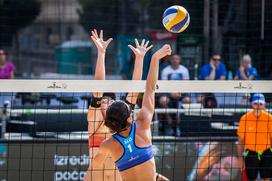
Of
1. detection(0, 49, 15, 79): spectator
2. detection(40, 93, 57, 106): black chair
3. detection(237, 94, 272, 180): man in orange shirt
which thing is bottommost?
detection(237, 94, 272, 180): man in orange shirt

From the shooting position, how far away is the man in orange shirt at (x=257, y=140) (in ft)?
30.9

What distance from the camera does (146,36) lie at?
14.8 meters

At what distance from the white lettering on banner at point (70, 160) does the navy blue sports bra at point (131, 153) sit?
415 centimetres

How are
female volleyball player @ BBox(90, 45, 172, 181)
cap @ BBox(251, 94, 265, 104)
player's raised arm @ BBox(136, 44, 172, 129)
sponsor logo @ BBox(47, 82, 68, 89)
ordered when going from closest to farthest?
1. female volleyball player @ BBox(90, 45, 172, 181)
2. player's raised arm @ BBox(136, 44, 172, 129)
3. sponsor logo @ BBox(47, 82, 68, 89)
4. cap @ BBox(251, 94, 265, 104)

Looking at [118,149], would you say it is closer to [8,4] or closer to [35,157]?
[35,157]

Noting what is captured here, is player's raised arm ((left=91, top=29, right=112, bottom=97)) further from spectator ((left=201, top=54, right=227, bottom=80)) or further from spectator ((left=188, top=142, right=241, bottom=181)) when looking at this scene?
spectator ((left=201, top=54, right=227, bottom=80))

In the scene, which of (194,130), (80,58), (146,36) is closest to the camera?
(194,130)

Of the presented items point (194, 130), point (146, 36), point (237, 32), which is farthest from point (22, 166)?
point (237, 32)

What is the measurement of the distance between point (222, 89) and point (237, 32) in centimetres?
780

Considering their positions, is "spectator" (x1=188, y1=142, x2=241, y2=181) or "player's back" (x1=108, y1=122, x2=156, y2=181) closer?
"player's back" (x1=108, y1=122, x2=156, y2=181)

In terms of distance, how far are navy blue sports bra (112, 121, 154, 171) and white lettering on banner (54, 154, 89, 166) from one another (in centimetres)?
415

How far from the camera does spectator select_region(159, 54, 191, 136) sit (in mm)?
10398

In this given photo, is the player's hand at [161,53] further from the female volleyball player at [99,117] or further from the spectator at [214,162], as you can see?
the spectator at [214,162]

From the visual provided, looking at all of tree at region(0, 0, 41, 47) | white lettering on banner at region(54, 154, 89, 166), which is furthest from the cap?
tree at region(0, 0, 41, 47)
